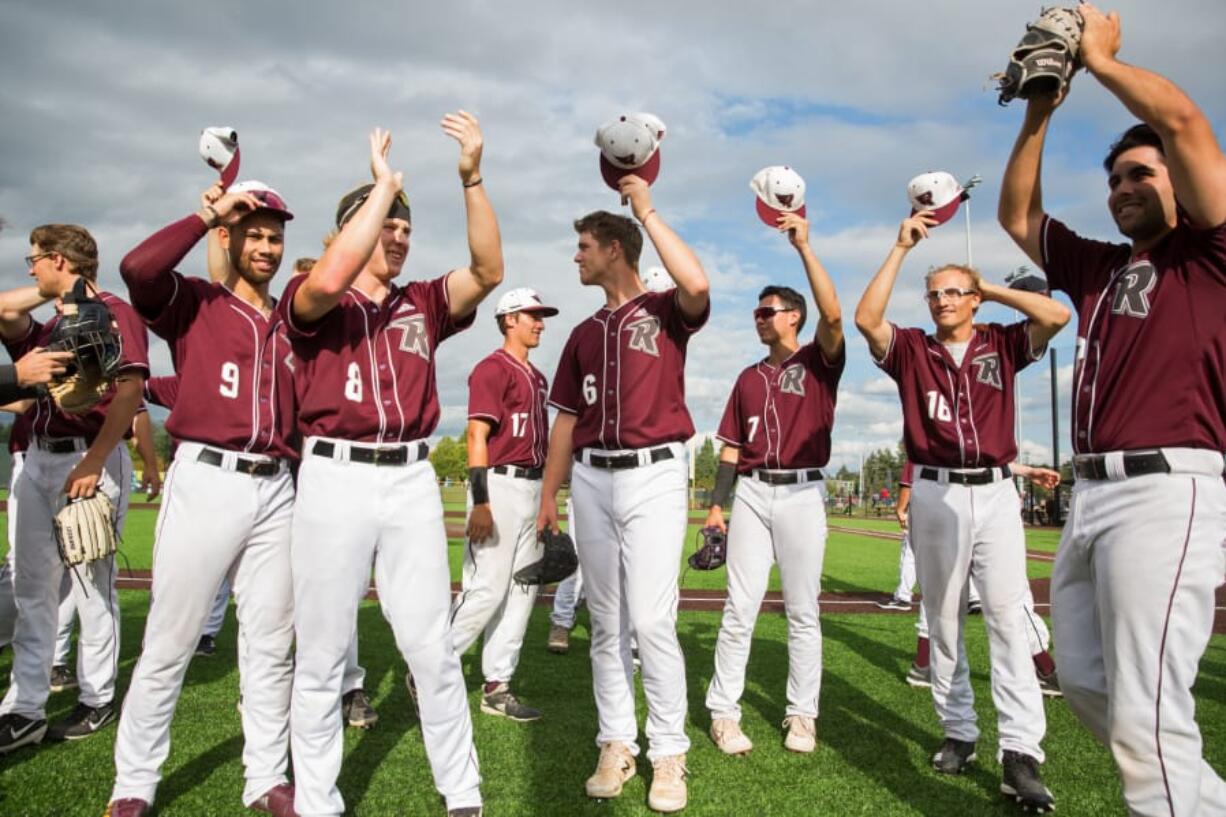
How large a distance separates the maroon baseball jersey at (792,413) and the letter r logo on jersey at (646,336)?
1499 millimetres

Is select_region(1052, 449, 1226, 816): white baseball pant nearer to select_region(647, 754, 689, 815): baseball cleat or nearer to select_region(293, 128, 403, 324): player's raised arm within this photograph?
select_region(647, 754, 689, 815): baseball cleat

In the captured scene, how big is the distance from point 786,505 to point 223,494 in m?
3.33

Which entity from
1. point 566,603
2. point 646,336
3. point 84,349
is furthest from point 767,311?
point 84,349

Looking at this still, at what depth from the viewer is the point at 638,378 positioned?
440cm

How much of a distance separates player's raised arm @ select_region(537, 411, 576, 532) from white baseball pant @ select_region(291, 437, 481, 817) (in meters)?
1.34

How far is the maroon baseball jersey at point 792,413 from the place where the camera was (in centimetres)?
551

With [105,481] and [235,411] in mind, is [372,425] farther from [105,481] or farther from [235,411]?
[105,481]

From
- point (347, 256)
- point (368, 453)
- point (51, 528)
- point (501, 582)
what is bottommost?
point (501, 582)

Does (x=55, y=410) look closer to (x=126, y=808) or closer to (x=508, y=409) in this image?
(x=126, y=808)

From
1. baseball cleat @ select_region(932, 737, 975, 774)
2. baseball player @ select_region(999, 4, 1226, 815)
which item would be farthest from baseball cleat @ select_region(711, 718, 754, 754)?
baseball player @ select_region(999, 4, 1226, 815)

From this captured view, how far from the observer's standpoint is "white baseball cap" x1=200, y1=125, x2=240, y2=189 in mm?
4070

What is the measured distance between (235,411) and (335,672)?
4.10 ft

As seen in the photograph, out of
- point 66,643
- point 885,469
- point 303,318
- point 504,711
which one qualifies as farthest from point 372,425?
point 885,469

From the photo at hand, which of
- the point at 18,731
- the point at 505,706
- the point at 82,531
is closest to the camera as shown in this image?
the point at 82,531
